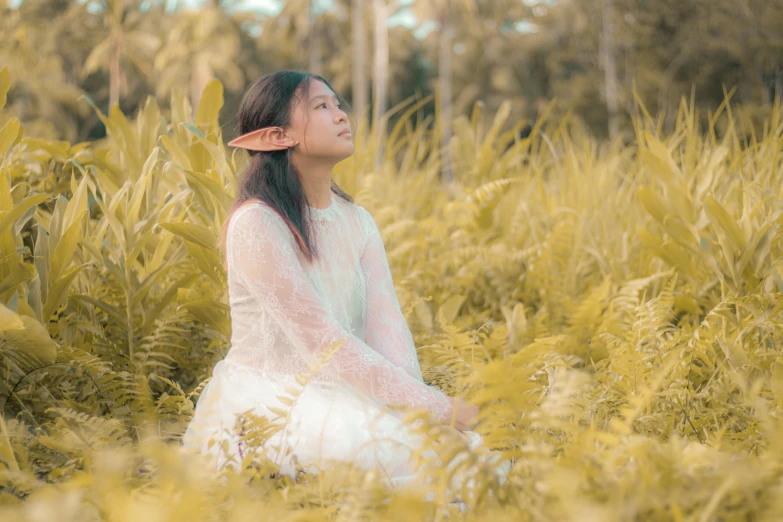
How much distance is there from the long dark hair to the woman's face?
0.09 ft

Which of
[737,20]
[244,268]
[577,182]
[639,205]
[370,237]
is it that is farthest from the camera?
[737,20]

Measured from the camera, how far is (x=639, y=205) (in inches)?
159

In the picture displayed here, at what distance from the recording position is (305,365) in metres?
2.22

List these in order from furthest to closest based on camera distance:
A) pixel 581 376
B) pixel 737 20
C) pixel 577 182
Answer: pixel 737 20
pixel 577 182
pixel 581 376

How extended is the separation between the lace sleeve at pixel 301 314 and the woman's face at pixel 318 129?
0.26 meters

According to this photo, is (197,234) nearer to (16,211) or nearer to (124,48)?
(16,211)

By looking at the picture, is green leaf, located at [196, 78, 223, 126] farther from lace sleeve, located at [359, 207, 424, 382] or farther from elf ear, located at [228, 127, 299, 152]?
lace sleeve, located at [359, 207, 424, 382]

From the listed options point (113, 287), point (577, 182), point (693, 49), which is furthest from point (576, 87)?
point (113, 287)

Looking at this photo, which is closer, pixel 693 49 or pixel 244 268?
pixel 244 268

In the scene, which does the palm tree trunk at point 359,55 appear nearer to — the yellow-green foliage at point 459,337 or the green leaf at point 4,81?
the yellow-green foliage at point 459,337

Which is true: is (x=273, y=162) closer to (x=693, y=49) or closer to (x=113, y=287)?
(x=113, y=287)

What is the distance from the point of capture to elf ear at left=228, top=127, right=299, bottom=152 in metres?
2.33

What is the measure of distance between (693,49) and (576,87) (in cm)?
671

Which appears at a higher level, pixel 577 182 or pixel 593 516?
pixel 593 516
